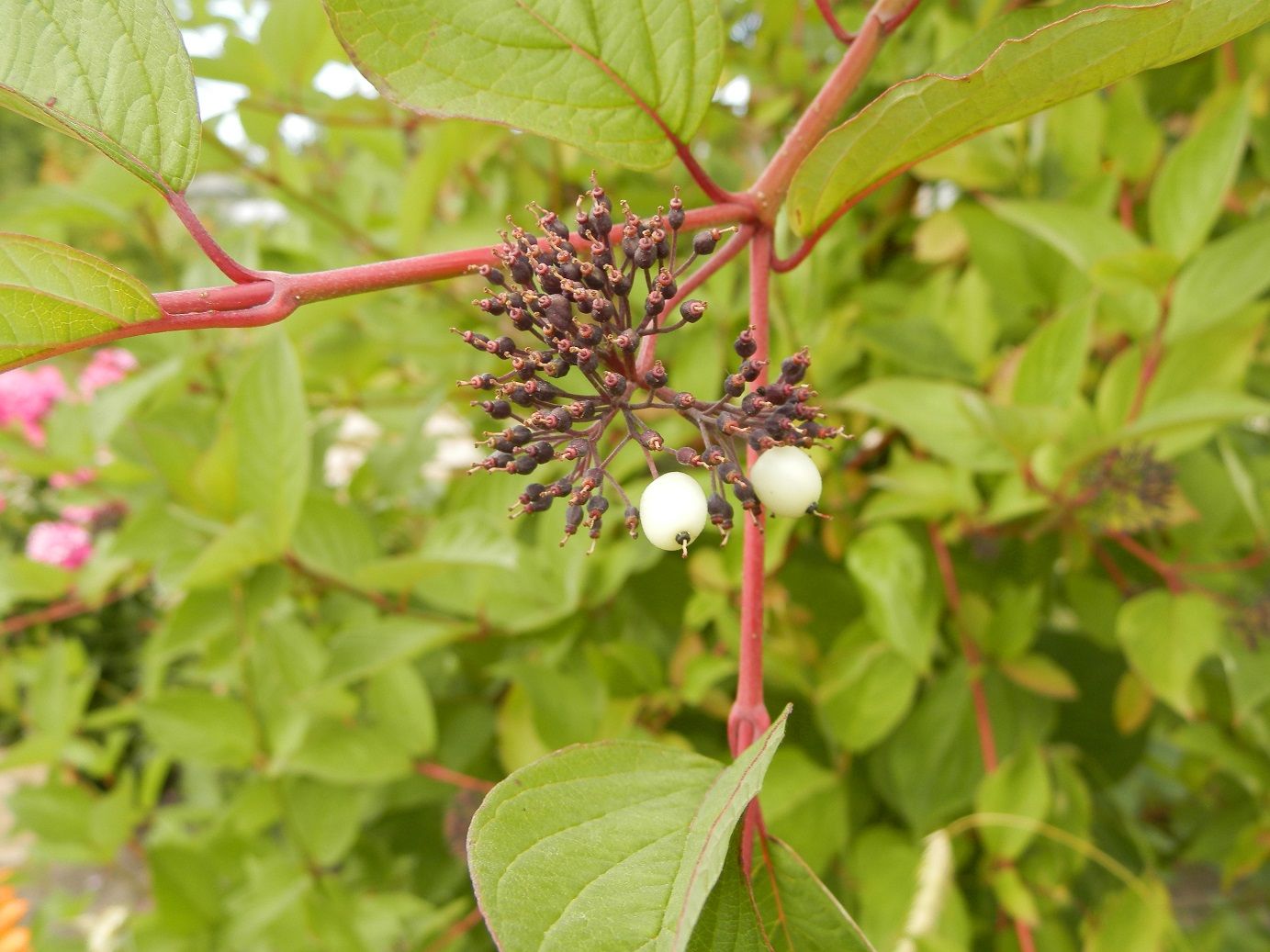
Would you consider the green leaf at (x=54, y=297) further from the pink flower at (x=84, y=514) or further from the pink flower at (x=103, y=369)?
the pink flower at (x=84, y=514)

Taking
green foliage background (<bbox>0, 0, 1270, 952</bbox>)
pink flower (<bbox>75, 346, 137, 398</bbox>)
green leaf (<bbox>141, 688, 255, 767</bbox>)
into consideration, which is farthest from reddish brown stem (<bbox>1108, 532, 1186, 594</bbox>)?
pink flower (<bbox>75, 346, 137, 398</bbox>)

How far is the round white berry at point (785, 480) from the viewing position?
361mm

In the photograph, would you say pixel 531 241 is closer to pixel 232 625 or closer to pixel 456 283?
pixel 232 625

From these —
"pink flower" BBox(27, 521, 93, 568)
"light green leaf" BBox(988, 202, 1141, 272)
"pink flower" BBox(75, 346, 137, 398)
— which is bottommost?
"light green leaf" BBox(988, 202, 1141, 272)

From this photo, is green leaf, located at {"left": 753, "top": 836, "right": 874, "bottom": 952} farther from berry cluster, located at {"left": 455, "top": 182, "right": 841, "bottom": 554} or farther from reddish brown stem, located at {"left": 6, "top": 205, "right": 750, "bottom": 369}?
reddish brown stem, located at {"left": 6, "top": 205, "right": 750, "bottom": 369}

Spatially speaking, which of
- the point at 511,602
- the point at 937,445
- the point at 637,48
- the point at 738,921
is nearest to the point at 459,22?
the point at 637,48

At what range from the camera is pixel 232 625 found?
0.97 meters

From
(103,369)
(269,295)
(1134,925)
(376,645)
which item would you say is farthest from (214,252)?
(103,369)

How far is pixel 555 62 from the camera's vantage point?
0.38 meters

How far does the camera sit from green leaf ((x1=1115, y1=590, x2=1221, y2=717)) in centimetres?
80

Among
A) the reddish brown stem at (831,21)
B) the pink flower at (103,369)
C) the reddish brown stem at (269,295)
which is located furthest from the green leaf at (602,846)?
the pink flower at (103,369)

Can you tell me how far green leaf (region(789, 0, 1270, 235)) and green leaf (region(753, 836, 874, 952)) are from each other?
27 cm

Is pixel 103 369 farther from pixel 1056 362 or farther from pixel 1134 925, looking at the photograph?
pixel 1134 925

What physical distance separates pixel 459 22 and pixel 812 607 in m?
0.75
